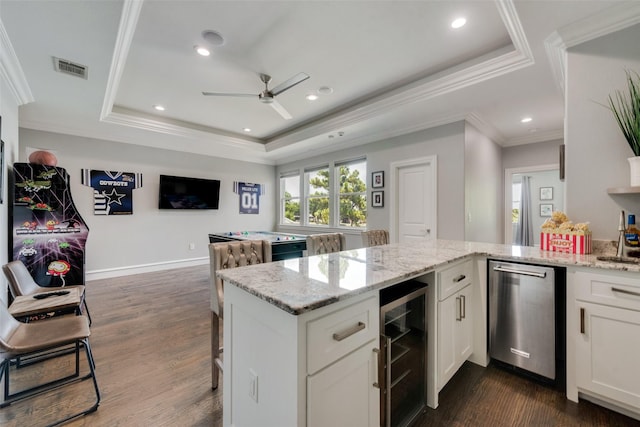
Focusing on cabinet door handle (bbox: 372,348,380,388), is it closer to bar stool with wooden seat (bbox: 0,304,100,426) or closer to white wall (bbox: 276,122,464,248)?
bar stool with wooden seat (bbox: 0,304,100,426)

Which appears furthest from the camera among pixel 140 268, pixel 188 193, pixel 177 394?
pixel 188 193

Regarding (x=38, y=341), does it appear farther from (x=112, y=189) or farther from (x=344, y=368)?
(x=112, y=189)

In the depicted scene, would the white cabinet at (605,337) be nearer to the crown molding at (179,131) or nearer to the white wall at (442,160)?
the white wall at (442,160)

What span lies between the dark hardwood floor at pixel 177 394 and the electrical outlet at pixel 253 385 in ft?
2.21

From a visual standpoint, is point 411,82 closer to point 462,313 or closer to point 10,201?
point 462,313

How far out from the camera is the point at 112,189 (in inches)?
190

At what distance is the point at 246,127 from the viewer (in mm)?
5305

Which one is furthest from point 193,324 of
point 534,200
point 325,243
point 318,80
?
point 534,200

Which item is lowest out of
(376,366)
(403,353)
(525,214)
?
(403,353)

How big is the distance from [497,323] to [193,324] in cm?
290

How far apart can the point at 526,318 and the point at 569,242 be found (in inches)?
26.8

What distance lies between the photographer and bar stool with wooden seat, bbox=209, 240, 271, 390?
1789mm

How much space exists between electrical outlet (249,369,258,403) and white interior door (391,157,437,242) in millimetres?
3646

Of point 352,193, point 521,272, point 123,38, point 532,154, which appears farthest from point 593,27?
point 352,193
